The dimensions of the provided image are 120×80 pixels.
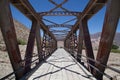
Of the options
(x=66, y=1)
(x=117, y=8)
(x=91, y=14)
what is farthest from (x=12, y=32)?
(x=66, y=1)

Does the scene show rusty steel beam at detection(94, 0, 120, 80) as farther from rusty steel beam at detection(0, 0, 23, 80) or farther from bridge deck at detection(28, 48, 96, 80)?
rusty steel beam at detection(0, 0, 23, 80)

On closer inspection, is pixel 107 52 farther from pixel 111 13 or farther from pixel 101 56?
pixel 111 13

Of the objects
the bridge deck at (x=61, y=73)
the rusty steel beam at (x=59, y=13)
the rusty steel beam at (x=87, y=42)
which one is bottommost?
the bridge deck at (x=61, y=73)

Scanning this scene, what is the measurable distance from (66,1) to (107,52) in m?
4.84

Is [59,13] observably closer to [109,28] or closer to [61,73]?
[61,73]

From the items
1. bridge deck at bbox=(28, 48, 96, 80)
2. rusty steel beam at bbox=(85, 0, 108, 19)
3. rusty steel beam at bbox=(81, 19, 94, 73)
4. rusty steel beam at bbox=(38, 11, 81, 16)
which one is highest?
rusty steel beam at bbox=(38, 11, 81, 16)

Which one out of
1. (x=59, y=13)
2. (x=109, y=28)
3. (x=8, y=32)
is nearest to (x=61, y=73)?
(x=8, y=32)

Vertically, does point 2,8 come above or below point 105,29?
above

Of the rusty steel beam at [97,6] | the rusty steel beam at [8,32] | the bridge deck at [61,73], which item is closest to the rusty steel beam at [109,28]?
the bridge deck at [61,73]

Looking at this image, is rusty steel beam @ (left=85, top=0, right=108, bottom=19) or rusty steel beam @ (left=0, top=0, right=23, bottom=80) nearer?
rusty steel beam @ (left=0, top=0, right=23, bottom=80)

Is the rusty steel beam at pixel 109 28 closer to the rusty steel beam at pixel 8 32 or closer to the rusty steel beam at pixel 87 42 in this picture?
the rusty steel beam at pixel 87 42

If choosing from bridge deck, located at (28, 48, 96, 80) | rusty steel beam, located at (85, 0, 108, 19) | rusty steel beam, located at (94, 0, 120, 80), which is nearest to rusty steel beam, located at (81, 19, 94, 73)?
rusty steel beam, located at (85, 0, 108, 19)

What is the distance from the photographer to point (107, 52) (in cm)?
471

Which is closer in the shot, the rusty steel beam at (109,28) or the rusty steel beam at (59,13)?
the rusty steel beam at (109,28)
